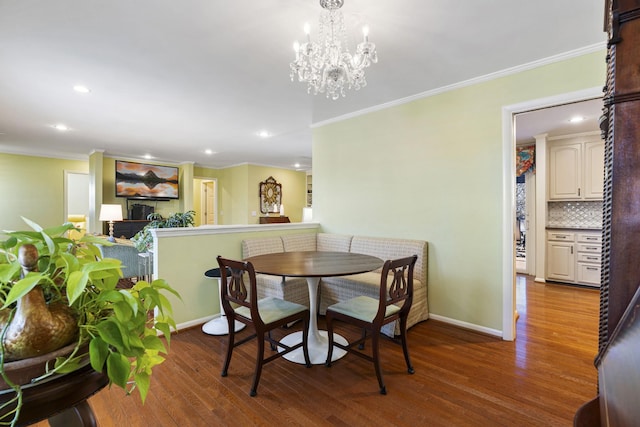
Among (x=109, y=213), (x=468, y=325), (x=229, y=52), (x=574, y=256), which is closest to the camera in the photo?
(x=229, y=52)

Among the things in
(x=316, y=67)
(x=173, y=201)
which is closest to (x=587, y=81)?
(x=316, y=67)

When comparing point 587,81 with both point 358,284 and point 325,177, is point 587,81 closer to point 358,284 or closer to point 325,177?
point 358,284

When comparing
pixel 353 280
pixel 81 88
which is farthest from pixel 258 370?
pixel 81 88

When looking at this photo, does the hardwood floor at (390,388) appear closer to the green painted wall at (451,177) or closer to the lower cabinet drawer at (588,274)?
the green painted wall at (451,177)

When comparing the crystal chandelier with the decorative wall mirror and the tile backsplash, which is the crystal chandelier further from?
the decorative wall mirror

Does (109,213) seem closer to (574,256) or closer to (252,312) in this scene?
(252,312)

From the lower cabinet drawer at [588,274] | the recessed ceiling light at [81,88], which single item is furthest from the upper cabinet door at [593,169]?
the recessed ceiling light at [81,88]

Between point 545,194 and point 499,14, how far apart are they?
376 centimetres

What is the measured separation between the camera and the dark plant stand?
52cm

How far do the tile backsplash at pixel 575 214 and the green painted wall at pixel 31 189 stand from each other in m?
9.58

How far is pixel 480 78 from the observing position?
9.21 feet

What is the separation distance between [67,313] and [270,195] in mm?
7586

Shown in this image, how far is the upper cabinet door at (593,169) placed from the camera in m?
4.32

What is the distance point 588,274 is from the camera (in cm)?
432
